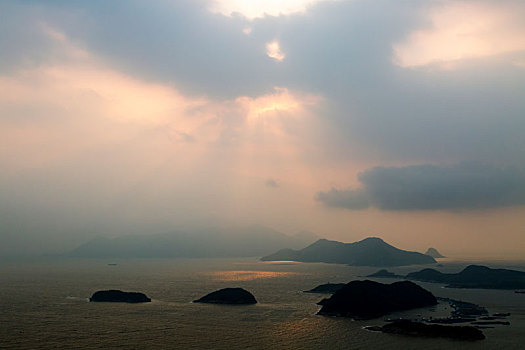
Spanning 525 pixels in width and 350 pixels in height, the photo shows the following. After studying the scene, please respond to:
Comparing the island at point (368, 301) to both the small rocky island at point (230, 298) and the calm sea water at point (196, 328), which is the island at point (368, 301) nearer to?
the calm sea water at point (196, 328)

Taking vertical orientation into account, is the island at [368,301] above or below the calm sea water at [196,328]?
above

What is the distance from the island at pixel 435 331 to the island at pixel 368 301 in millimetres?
20652

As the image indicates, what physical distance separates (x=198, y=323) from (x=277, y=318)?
81.6 feet

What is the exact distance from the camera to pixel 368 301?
13338 centimetres

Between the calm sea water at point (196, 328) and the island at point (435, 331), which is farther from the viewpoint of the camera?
the island at point (435, 331)

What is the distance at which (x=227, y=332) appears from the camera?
98.6m

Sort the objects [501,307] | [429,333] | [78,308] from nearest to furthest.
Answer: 1. [429,333]
2. [78,308]
3. [501,307]

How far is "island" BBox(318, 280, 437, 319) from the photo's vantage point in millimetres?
129375

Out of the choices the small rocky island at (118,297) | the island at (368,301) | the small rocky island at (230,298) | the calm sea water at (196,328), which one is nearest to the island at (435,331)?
the calm sea water at (196,328)

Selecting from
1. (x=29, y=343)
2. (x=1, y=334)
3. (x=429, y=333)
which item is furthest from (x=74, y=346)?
(x=429, y=333)

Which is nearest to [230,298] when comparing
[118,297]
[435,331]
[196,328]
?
[118,297]

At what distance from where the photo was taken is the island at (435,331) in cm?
9572

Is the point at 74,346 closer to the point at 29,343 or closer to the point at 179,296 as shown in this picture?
the point at 29,343

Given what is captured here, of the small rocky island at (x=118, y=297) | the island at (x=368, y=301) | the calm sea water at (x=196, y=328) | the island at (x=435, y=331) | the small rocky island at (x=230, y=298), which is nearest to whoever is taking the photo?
the calm sea water at (x=196, y=328)
